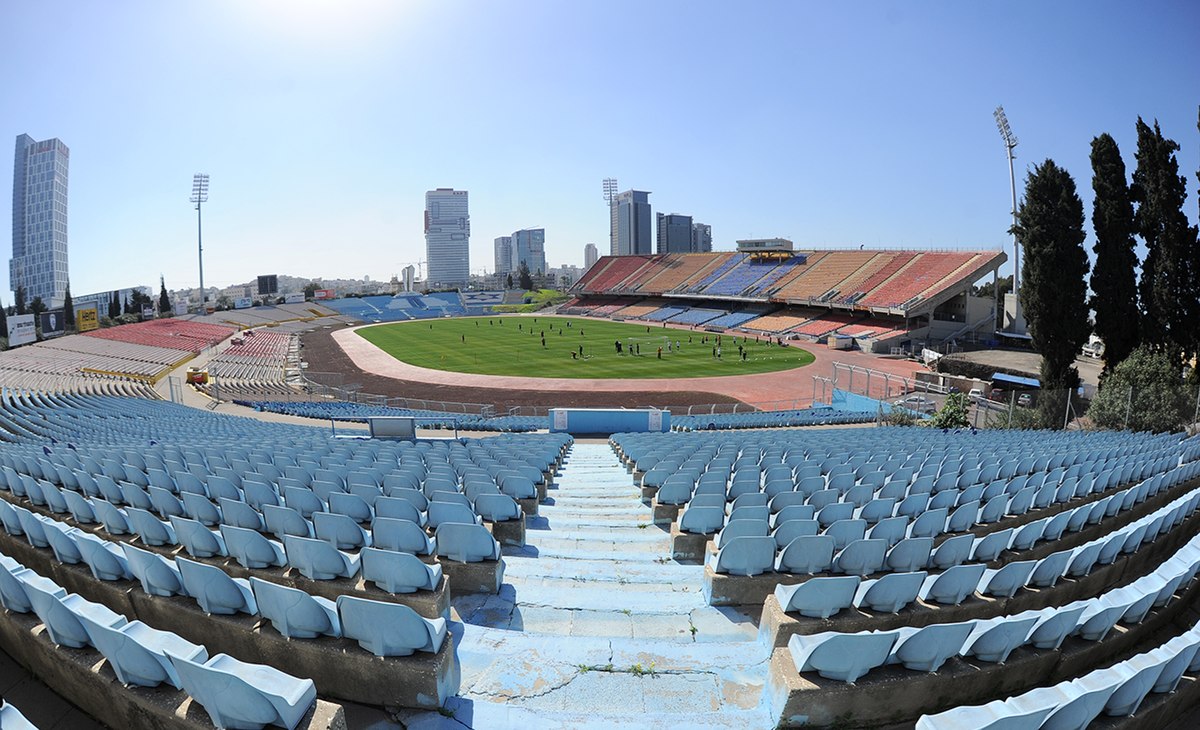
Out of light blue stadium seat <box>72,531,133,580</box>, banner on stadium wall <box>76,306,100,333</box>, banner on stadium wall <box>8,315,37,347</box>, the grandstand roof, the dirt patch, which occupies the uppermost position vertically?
the grandstand roof

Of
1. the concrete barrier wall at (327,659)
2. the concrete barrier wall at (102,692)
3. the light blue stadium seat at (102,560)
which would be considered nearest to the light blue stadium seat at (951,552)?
the concrete barrier wall at (327,659)

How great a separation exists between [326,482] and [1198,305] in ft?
99.6

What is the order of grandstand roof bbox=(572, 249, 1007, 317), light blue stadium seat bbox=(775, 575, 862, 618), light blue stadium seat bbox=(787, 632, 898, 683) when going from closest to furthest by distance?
light blue stadium seat bbox=(787, 632, 898, 683) < light blue stadium seat bbox=(775, 575, 862, 618) < grandstand roof bbox=(572, 249, 1007, 317)

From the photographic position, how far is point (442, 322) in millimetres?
90562

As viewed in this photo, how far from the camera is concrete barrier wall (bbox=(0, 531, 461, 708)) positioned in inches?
142

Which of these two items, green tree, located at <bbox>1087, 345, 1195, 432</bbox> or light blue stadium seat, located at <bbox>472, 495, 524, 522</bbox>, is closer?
light blue stadium seat, located at <bbox>472, 495, 524, 522</bbox>

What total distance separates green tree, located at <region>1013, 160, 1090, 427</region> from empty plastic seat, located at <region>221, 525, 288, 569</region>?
29.5m

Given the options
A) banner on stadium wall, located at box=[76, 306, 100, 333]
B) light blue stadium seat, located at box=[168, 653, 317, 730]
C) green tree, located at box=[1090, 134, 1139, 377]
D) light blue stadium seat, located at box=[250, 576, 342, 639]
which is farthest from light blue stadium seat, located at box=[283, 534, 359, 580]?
banner on stadium wall, located at box=[76, 306, 100, 333]

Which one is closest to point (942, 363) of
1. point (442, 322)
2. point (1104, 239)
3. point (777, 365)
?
point (777, 365)

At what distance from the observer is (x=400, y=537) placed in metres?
5.38

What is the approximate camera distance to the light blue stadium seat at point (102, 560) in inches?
182

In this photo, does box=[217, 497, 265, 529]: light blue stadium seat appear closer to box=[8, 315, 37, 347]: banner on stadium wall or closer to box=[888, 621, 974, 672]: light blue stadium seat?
box=[888, 621, 974, 672]: light blue stadium seat

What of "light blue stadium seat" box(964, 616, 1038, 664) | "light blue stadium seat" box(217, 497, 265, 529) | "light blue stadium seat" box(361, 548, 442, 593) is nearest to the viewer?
"light blue stadium seat" box(964, 616, 1038, 664)

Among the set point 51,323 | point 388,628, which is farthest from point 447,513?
point 51,323
